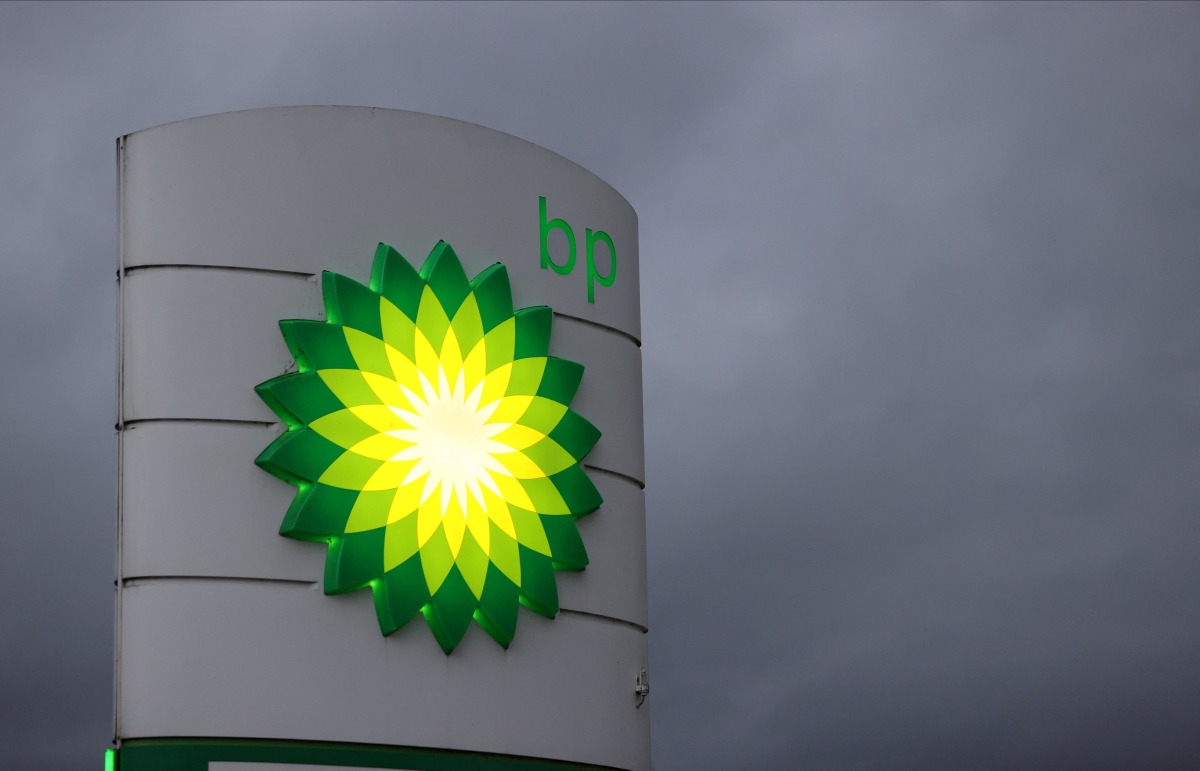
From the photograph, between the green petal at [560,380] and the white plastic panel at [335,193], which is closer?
the white plastic panel at [335,193]

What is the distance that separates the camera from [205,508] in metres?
13.1

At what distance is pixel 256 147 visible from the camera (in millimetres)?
13945

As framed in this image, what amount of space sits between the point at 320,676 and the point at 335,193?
12.7ft

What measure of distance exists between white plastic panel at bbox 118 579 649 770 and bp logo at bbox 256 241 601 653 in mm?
227

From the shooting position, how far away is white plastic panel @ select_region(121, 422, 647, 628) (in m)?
13.0

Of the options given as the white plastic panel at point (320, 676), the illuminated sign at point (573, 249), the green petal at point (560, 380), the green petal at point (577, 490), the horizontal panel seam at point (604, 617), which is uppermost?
the illuminated sign at point (573, 249)

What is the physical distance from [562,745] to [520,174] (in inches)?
195

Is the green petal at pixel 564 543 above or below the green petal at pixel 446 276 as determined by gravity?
below

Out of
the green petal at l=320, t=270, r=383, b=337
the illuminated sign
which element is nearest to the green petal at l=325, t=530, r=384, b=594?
the green petal at l=320, t=270, r=383, b=337

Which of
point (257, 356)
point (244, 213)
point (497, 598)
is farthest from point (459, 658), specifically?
point (244, 213)

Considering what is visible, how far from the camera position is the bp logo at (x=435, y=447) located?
44.2 ft

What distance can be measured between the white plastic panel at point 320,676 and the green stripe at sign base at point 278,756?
0.23 ft

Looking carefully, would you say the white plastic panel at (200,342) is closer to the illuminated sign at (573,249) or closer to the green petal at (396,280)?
the green petal at (396,280)

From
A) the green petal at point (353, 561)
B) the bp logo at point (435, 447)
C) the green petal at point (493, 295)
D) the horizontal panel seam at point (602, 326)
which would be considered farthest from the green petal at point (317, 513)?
the horizontal panel seam at point (602, 326)
